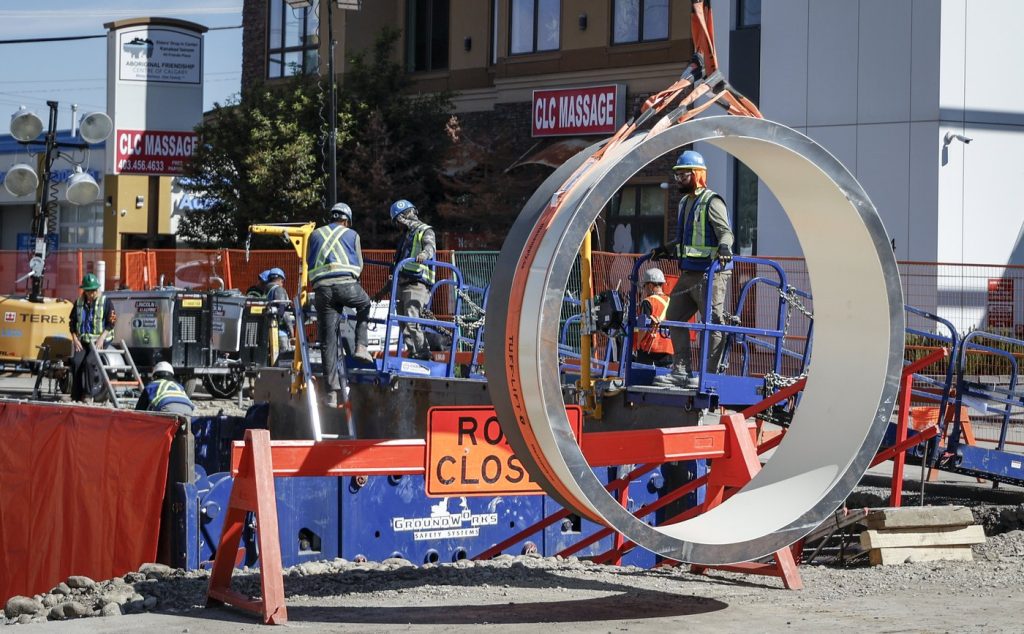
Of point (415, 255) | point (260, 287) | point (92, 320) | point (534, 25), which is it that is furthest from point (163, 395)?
point (534, 25)

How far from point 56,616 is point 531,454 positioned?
2829mm

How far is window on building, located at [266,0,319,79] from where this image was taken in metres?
38.6

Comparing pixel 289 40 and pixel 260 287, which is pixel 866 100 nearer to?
pixel 260 287

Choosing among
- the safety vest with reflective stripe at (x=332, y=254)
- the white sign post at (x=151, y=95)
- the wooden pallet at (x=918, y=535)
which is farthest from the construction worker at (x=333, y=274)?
the white sign post at (x=151, y=95)

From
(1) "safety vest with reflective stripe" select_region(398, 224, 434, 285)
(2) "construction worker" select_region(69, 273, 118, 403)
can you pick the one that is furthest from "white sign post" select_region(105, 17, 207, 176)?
(1) "safety vest with reflective stripe" select_region(398, 224, 434, 285)

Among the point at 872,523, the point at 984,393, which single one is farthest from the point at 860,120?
the point at 872,523

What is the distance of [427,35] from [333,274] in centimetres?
2337

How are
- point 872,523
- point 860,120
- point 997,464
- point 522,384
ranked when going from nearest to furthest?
point 522,384 < point 872,523 < point 997,464 < point 860,120

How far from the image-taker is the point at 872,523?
32.1 ft

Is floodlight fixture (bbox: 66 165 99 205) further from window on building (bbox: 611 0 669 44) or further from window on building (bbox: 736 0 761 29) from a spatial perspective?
window on building (bbox: 736 0 761 29)

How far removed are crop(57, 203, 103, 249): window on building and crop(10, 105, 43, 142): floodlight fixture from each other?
23.7 meters

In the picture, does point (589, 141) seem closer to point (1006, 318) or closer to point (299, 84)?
point (299, 84)

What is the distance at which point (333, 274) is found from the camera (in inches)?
525

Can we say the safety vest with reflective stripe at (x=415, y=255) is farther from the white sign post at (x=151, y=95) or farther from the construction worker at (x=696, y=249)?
the white sign post at (x=151, y=95)
